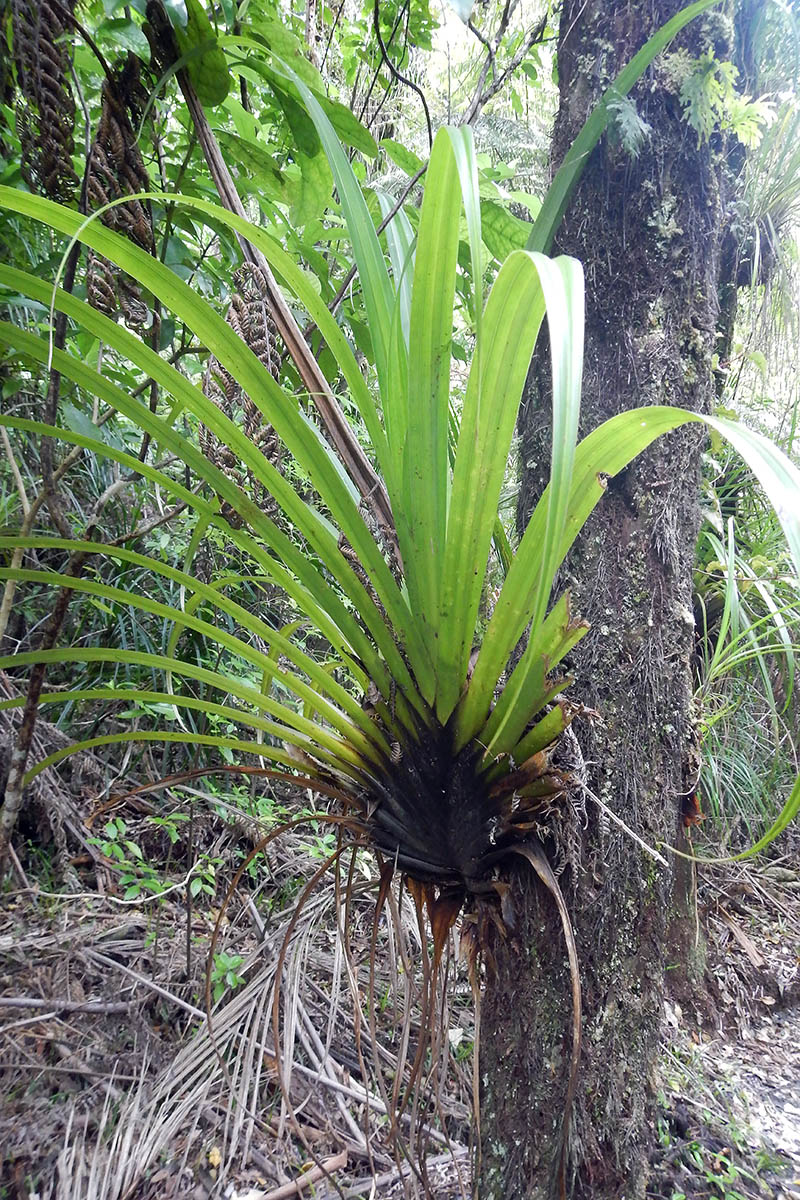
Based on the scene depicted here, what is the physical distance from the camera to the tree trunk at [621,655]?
0.63 meters

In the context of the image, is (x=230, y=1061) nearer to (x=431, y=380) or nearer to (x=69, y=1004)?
(x=69, y=1004)

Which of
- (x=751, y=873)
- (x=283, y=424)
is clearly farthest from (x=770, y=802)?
(x=283, y=424)

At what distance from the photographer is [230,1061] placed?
105 centimetres

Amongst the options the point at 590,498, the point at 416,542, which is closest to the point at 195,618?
the point at 416,542

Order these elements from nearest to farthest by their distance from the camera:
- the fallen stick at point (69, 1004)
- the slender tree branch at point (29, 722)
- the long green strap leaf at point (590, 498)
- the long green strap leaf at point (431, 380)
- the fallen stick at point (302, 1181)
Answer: the long green strap leaf at point (590, 498)
the long green strap leaf at point (431, 380)
the slender tree branch at point (29, 722)
the fallen stick at point (302, 1181)
the fallen stick at point (69, 1004)

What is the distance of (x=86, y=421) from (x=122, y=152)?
0.32 meters

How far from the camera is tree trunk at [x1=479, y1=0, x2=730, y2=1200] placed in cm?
63

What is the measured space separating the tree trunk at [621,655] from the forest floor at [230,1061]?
0.14 metres

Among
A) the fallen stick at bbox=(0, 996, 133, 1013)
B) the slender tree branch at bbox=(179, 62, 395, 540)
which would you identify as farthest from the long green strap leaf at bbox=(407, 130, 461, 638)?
the fallen stick at bbox=(0, 996, 133, 1013)

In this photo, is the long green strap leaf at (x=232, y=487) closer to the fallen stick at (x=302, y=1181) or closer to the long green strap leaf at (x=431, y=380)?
the long green strap leaf at (x=431, y=380)

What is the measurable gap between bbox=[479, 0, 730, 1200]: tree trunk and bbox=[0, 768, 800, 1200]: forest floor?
14 centimetres

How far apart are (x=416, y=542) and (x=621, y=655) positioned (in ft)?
0.84

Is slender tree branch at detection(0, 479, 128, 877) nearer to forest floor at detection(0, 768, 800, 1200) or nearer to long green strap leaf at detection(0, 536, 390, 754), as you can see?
long green strap leaf at detection(0, 536, 390, 754)

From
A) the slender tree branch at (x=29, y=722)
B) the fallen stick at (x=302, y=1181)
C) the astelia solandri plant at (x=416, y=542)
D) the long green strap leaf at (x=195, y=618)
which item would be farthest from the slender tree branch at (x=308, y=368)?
the fallen stick at (x=302, y=1181)
